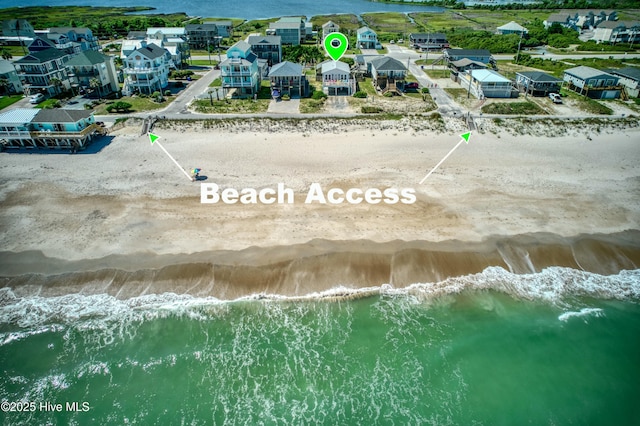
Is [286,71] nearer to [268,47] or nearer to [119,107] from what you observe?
[119,107]

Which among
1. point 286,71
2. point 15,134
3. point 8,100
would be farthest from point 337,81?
point 8,100

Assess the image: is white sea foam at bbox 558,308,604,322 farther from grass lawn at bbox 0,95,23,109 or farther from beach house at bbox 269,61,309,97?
grass lawn at bbox 0,95,23,109

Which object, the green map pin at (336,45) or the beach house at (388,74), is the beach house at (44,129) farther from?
the green map pin at (336,45)

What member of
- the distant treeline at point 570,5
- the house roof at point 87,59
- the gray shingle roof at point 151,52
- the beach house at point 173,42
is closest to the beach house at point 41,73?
the house roof at point 87,59

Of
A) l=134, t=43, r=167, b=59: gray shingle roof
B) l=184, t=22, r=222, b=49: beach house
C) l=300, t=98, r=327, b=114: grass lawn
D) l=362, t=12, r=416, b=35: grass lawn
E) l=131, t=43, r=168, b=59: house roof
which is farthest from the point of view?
l=362, t=12, r=416, b=35: grass lawn

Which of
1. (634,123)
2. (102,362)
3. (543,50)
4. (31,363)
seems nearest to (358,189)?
(102,362)

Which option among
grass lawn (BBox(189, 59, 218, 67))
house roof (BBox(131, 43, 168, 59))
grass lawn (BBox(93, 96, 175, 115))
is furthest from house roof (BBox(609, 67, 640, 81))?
house roof (BBox(131, 43, 168, 59))
